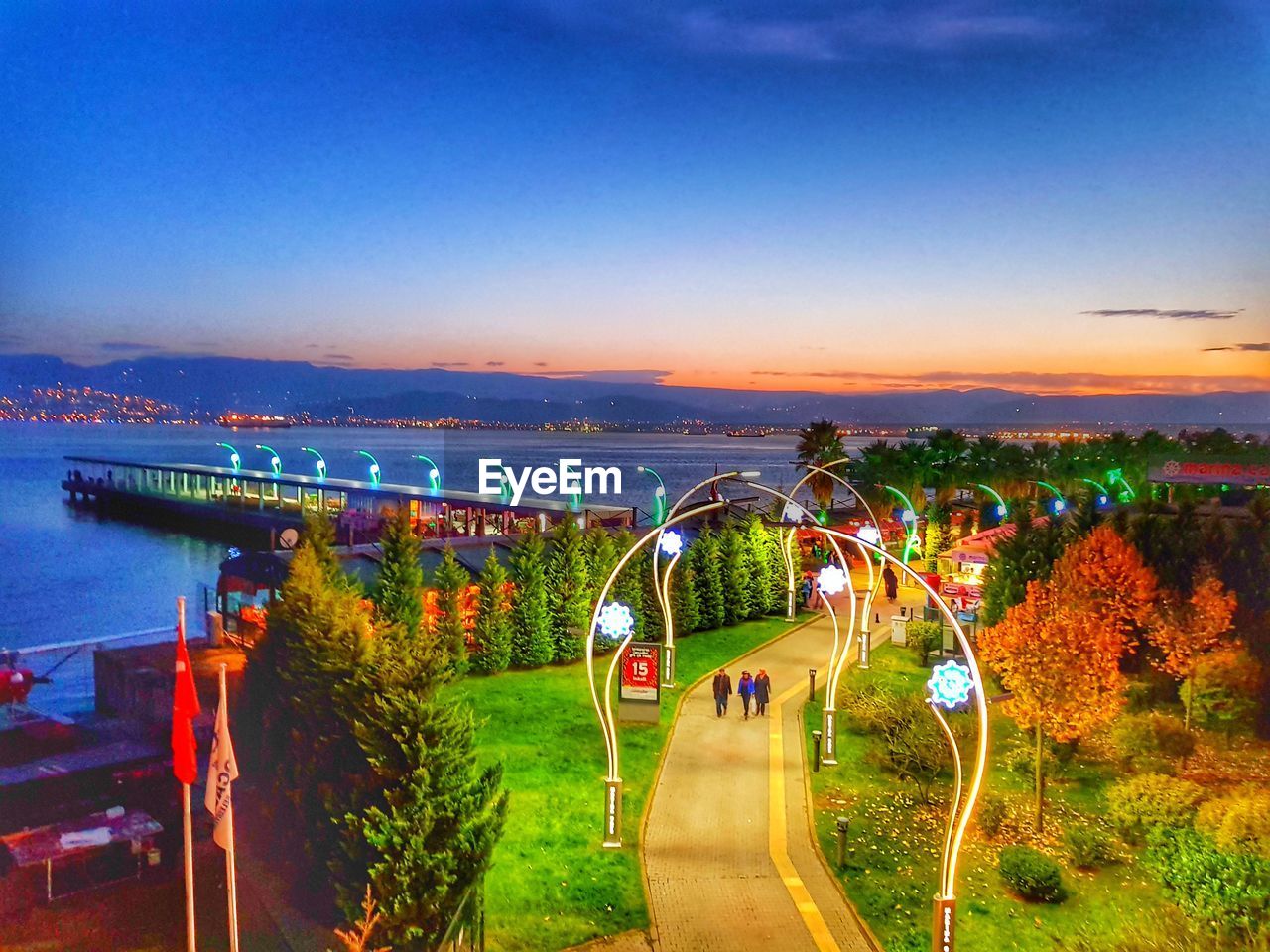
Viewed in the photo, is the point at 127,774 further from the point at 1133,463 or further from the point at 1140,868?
the point at 1133,463

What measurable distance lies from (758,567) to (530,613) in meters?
12.3

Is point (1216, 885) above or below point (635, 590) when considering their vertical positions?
above

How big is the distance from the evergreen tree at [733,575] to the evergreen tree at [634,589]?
4617mm

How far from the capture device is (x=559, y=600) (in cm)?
2920

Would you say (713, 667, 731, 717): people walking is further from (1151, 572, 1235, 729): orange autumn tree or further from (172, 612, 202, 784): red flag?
(172, 612, 202, 784): red flag

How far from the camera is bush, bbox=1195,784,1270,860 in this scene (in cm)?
1199

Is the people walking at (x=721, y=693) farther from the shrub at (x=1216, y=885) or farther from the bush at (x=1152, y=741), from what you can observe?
the shrub at (x=1216, y=885)

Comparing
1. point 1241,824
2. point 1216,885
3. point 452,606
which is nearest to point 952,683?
point 1216,885

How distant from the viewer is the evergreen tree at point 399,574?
25.1m

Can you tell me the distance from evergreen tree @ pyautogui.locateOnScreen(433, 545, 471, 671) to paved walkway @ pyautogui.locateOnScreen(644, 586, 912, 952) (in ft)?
24.4

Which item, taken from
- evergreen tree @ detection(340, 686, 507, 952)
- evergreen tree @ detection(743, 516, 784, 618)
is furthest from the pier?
evergreen tree @ detection(340, 686, 507, 952)

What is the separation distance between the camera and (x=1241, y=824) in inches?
483

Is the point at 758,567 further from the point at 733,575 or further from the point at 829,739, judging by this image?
the point at 829,739

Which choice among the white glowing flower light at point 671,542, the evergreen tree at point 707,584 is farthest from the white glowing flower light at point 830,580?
the evergreen tree at point 707,584
